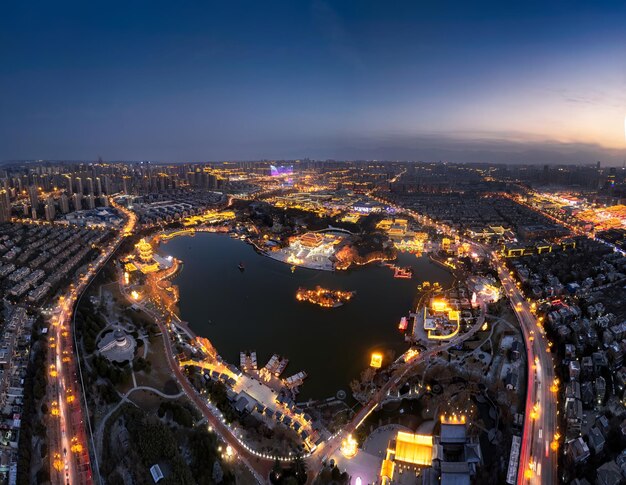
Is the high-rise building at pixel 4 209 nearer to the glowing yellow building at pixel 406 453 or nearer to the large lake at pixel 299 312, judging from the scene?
the large lake at pixel 299 312

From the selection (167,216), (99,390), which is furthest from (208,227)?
(99,390)

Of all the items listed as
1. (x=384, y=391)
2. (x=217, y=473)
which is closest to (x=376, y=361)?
(x=384, y=391)

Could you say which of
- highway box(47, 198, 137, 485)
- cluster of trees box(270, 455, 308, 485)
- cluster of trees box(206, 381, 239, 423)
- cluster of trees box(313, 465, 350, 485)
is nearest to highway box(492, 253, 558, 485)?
cluster of trees box(313, 465, 350, 485)

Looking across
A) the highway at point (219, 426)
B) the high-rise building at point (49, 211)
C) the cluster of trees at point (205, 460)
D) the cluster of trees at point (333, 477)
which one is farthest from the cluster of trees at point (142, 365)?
the high-rise building at point (49, 211)

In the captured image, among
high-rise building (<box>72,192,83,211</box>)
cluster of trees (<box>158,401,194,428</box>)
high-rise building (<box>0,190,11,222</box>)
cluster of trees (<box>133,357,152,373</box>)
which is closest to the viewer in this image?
cluster of trees (<box>158,401,194,428</box>)

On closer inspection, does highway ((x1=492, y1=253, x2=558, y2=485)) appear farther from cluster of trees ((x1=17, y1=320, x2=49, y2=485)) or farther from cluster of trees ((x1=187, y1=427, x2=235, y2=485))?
cluster of trees ((x1=17, y1=320, x2=49, y2=485))

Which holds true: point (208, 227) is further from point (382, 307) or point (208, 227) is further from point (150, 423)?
point (150, 423)

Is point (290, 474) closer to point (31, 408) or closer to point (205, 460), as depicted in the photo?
point (205, 460)
